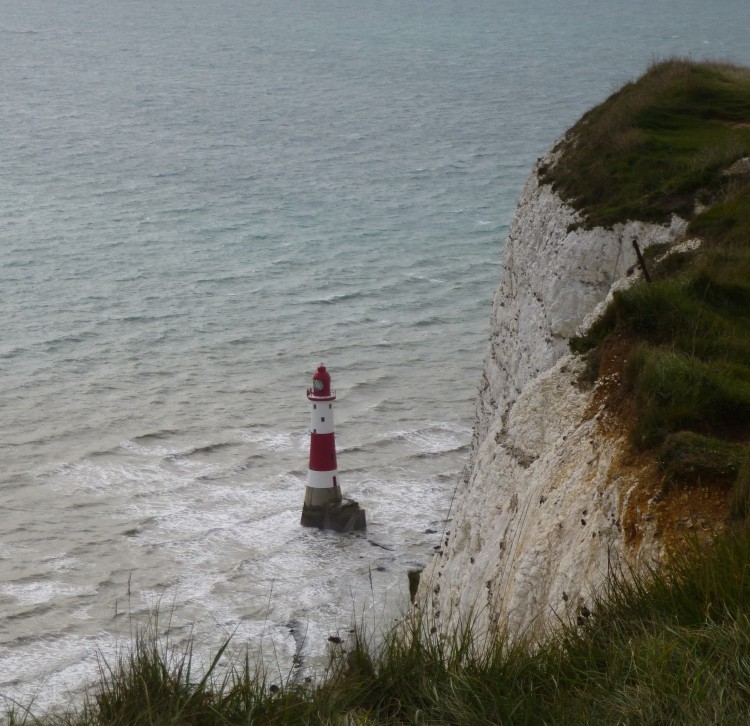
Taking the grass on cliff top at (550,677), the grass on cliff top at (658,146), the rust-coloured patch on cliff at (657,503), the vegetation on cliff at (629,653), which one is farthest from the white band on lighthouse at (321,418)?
the grass on cliff top at (550,677)

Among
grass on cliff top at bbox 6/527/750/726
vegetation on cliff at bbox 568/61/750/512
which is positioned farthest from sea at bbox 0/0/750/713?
vegetation on cliff at bbox 568/61/750/512

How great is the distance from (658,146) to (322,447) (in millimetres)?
6028

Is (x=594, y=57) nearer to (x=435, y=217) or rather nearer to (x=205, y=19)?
(x=205, y=19)

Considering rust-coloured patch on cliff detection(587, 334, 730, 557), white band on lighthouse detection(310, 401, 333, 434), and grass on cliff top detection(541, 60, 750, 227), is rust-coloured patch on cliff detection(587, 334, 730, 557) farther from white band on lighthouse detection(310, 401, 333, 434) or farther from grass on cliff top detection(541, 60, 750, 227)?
white band on lighthouse detection(310, 401, 333, 434)

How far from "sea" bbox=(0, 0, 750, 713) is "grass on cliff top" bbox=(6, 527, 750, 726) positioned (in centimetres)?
32

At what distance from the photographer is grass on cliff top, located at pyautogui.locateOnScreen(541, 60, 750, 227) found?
12734 millimetres

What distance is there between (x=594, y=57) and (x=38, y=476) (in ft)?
307

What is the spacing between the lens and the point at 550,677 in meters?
4.41

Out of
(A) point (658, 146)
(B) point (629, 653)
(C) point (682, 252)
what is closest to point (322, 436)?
(A) point (658, 146)

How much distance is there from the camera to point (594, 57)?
102312 mm

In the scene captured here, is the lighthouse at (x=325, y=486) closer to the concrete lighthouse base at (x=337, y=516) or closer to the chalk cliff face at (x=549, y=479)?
the concrete lighthouse base at (x=337, y=516)

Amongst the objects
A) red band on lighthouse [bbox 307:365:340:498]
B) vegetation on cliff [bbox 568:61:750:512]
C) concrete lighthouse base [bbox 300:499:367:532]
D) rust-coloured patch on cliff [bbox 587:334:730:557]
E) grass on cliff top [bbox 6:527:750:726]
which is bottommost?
concrete lighthouse base [bbox 300:499:367:532]

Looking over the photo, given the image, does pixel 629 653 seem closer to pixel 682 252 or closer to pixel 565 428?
pixel 565 428

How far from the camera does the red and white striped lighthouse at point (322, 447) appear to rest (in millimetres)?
14773
